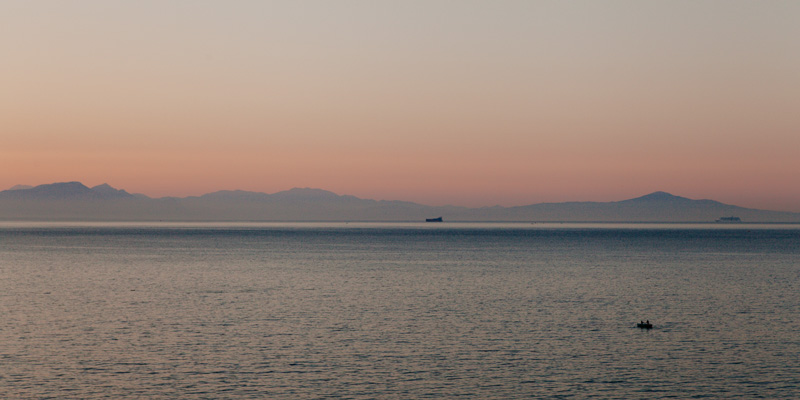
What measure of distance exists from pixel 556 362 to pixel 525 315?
2267cm

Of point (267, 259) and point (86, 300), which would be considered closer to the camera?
point (86, 300)

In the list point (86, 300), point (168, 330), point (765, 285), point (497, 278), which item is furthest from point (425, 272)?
point (168, 330)

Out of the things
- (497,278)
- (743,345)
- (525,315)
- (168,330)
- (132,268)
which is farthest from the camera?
(132,268)

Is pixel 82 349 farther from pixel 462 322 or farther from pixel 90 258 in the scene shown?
pixel 90 258

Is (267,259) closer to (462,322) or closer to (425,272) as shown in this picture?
(425,272)

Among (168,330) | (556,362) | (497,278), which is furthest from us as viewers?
(497,278)

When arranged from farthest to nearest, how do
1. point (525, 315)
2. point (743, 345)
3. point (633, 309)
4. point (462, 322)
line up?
point (633, 309)
point (525, 315)
point (462, 322)
point (743, 345)

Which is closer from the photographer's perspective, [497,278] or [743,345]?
[743,345]

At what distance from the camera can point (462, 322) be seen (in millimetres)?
69938

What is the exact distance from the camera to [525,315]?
75.3 meters

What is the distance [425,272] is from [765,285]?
48.3 m

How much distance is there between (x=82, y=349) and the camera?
55.4 metres

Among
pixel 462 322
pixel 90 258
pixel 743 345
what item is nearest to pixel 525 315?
pixel 462 322

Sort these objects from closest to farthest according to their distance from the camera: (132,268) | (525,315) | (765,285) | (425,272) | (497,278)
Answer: (525,315)
(765,285)
(497,278)
(425,272)
(132,268)
